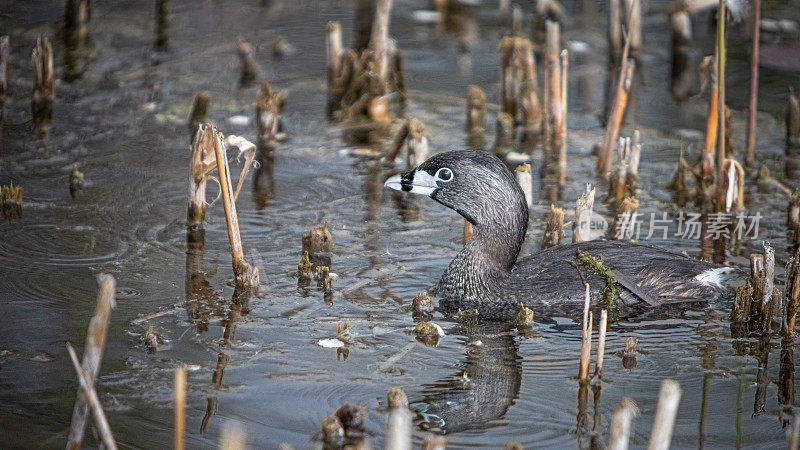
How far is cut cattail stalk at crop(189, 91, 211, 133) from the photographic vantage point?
11.7m

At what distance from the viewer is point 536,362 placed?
22.4 ft

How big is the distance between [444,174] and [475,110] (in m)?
4.22

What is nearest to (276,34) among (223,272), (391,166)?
(391,166)

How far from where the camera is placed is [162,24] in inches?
604

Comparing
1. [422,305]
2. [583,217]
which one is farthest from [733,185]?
[422,305]

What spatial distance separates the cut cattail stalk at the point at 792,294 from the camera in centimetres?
702

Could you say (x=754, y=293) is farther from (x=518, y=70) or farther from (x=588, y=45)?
(x=588, y=45)

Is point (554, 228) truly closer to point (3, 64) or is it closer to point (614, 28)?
point (3, 64)

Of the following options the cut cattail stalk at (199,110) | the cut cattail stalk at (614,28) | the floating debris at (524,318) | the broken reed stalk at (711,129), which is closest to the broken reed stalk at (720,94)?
the broken reed stalk at (711,129)

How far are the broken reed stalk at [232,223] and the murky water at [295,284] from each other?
0.52ft

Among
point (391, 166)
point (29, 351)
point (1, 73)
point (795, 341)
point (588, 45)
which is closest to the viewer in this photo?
point (29, 351)

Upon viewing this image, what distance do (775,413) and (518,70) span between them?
659 centimetres

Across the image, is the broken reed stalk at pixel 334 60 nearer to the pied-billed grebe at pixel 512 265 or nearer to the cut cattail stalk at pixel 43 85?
the cut cattail stalk at pixel 43 85

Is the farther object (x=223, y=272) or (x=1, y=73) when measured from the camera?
(x=1, y=73)
